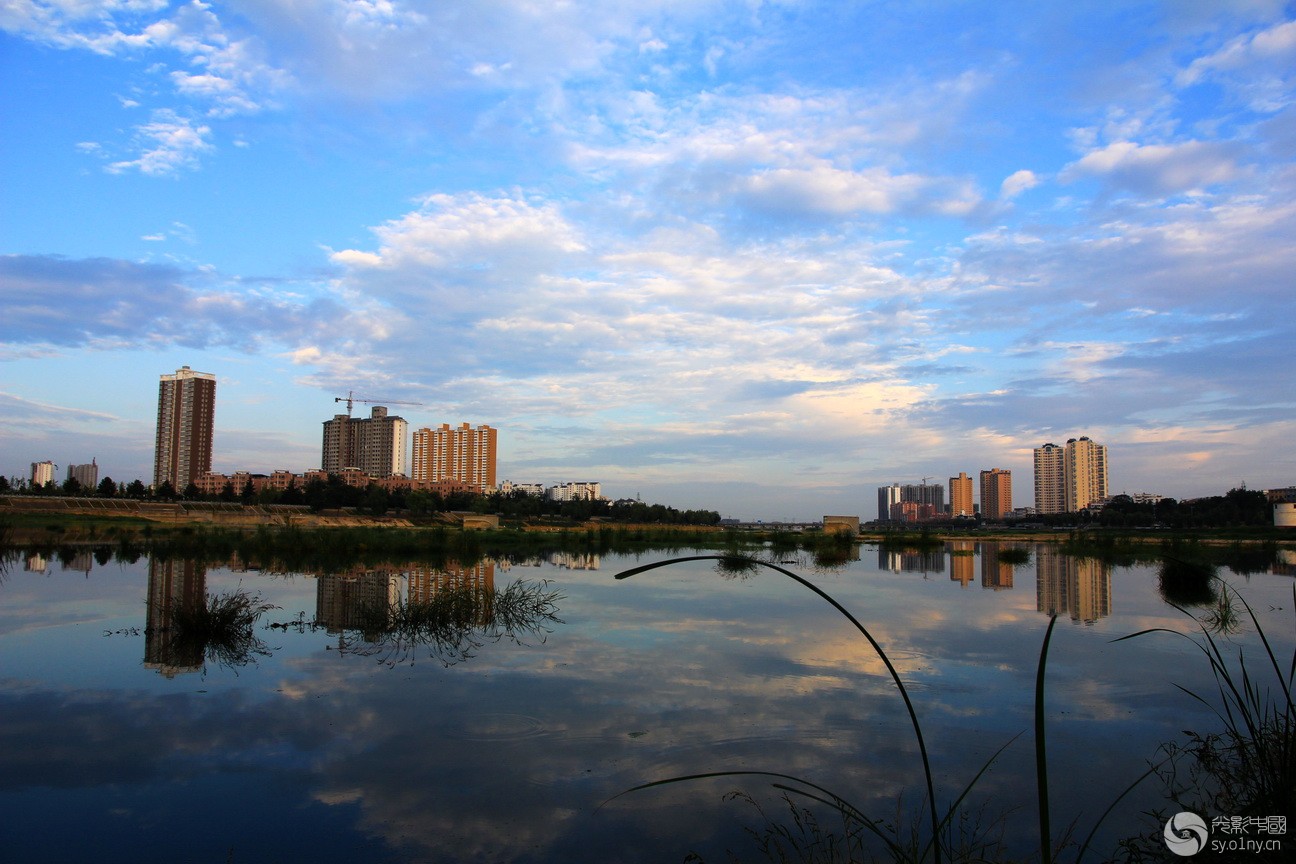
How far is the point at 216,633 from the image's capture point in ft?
37.1

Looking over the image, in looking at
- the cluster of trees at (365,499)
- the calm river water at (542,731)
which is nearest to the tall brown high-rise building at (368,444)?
the cluster of trees at (365,499)

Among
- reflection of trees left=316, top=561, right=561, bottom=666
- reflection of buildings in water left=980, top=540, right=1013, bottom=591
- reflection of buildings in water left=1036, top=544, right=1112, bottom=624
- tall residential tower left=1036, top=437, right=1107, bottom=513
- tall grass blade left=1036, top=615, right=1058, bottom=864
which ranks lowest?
reflection of buildings in water left=980, top=540, right=1013, bottom=591

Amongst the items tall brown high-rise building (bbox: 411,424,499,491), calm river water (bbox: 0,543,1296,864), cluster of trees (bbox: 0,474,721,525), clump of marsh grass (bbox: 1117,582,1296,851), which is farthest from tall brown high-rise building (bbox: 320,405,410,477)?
clump of marsh grass (bbox: 1117,582,1296,851)

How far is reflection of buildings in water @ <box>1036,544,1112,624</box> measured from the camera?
1675 cm

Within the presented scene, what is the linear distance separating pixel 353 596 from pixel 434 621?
5.08m

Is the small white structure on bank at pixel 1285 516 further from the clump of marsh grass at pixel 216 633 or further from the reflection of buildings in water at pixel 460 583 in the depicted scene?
the clump of marsh grass at pixel 216 633

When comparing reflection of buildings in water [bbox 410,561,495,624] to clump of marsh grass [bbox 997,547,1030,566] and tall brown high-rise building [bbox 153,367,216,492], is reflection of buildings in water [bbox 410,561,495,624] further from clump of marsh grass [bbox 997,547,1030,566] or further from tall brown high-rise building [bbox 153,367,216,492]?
tall brown high-rise building [bbox 153,367,216,492]

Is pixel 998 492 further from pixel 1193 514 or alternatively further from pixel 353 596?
pixel 353 596

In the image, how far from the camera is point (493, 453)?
156 meters

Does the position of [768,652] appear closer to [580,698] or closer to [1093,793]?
[580,698]

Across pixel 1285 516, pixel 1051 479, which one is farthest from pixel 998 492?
pixel 1285 516

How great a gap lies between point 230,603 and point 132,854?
7834 millimetres

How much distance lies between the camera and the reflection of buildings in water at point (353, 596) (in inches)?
521

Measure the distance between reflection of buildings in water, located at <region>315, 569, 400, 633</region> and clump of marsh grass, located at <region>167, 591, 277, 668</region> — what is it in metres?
1.40
